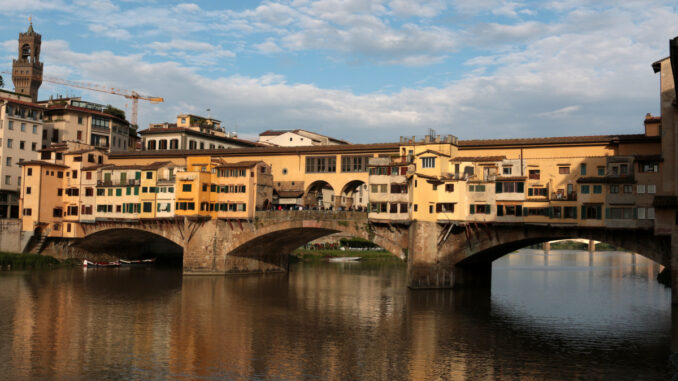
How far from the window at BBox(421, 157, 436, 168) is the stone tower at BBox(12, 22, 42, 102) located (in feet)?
334

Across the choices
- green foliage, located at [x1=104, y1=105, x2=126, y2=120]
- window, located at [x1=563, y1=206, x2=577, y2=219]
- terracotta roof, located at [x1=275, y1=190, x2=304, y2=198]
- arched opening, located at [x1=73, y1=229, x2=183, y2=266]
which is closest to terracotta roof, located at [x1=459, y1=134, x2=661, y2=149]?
window, located at [x1=563, y1=206, x2=577, y2=219]

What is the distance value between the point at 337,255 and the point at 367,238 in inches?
1688

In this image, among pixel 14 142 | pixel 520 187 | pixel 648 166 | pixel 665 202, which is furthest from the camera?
pixel 14 142

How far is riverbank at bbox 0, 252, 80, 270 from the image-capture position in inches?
3093

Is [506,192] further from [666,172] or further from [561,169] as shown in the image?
[666,172]

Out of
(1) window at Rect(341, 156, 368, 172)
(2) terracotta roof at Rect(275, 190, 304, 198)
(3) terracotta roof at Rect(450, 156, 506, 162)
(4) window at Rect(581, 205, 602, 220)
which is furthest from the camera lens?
(2) terracotta roof at Rect(275, 190, 304, 198)

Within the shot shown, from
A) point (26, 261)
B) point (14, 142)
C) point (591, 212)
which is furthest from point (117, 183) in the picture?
point (591, 212)

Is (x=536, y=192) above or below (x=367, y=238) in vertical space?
above

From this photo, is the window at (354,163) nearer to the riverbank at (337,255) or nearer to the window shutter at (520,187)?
the window shutter at (520,187)

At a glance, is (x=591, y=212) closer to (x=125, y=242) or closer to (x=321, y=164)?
(x=321, y=164)

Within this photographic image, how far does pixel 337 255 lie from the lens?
4281 inches

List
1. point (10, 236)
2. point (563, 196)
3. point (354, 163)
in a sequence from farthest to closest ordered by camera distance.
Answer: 1. point (10, 236)
2. point (354, 163)
3. point (563, 196)

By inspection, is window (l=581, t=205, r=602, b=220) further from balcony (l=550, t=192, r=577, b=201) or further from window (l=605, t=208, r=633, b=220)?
balcony (l=550, t=192, r=577, b=201)

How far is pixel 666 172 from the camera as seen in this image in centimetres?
5306
